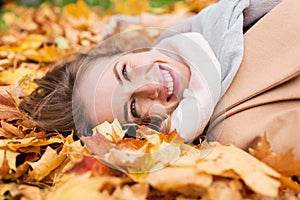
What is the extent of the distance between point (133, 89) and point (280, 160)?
0.51 m

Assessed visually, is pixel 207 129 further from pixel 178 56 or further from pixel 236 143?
pixel 178 56

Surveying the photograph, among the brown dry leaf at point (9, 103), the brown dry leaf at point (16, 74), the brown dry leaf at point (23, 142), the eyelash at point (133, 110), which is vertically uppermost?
the eyelash at point (133, 110)

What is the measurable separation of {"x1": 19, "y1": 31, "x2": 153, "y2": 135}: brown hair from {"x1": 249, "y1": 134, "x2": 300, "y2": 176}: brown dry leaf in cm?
52

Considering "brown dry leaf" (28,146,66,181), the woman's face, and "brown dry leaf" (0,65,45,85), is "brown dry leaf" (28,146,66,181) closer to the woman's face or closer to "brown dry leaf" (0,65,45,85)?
the woman's face

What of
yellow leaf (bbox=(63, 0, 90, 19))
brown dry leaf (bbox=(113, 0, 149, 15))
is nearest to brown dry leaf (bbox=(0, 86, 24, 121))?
yellow leaf (bbox=(63, 0, 90, 19))

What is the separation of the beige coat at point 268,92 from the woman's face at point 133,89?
0.53ft

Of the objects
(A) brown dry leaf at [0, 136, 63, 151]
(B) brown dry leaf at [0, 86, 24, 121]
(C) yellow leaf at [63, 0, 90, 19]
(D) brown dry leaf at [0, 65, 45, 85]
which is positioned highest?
(A) brown dry leaf at [0, 136, 63, 151]

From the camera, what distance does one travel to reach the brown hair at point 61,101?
4.85 feet

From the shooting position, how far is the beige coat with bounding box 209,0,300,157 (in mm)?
1269

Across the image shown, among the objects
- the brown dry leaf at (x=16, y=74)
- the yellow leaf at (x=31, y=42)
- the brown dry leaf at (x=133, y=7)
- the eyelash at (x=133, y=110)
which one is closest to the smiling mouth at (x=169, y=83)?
the eyelash at (x=133, y=110)

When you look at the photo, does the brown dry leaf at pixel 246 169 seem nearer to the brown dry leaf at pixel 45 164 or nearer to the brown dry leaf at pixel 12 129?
the brown dry leaf at pixel 45 164

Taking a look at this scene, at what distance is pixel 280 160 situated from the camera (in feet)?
3.55

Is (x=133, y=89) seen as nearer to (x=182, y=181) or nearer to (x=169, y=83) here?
(x=169, y=83)

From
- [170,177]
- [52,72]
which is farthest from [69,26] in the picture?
[170,177]
